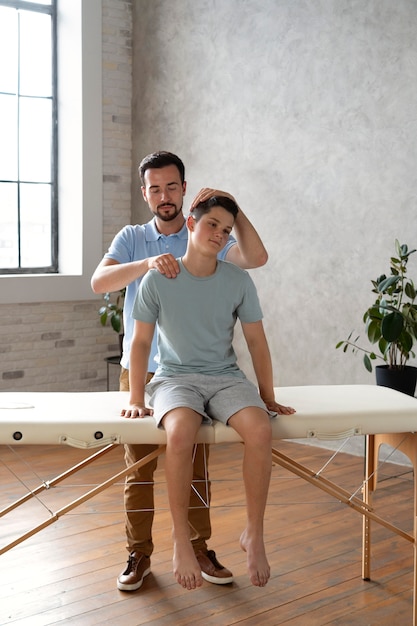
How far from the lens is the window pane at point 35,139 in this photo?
5.31 m

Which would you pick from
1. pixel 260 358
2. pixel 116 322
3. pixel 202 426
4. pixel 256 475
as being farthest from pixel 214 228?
pixel 116 322

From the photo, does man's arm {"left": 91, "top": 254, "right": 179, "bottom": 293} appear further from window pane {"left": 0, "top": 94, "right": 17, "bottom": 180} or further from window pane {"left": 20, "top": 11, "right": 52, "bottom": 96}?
window pane {"left": 20, "top": 11, "right": 52, "bottom": 96}

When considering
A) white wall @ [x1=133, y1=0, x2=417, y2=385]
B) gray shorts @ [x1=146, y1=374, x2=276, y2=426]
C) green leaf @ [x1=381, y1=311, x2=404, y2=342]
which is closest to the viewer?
gray shorts @ [x1=146, y1=374, x2=276, y2=426]

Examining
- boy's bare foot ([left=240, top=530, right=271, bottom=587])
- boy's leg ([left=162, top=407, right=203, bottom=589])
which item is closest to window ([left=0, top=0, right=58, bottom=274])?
boy's leg ([left=162, top=407, right=203, bottom=589])

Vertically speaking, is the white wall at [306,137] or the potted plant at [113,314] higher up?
the white wall at [306,137]

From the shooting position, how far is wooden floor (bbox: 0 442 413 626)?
2.54 metres

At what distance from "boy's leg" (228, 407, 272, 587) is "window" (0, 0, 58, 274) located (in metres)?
3.32

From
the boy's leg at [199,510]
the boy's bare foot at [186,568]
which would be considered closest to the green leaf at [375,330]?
the boy's leg at [199,510]

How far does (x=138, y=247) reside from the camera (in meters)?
2.86

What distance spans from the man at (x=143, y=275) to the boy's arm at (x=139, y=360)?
0.61 ft

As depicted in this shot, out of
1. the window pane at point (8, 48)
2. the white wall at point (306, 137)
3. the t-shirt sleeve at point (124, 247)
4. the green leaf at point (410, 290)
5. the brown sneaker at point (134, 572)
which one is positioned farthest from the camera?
the window pane at point (8, 48)

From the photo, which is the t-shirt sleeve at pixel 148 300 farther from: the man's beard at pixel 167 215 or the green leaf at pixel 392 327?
the green leaf at pixel 392 327

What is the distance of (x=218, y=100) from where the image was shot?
16.5 feet

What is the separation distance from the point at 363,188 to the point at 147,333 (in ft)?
7.14
